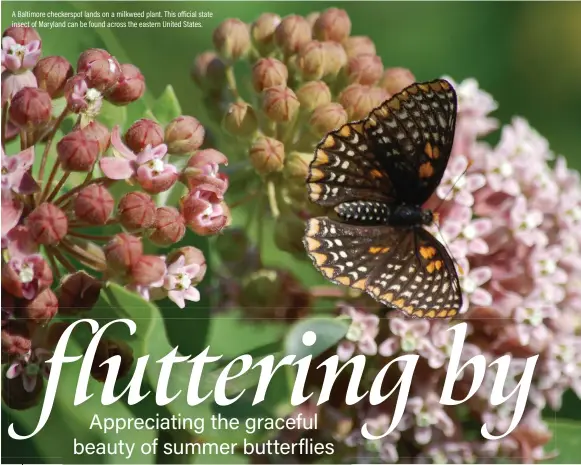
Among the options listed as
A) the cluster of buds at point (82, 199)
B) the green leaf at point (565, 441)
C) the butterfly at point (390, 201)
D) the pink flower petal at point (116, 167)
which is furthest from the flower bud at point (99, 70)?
the green leaf at point (565, 441)

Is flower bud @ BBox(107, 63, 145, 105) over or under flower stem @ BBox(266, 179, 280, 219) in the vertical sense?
over

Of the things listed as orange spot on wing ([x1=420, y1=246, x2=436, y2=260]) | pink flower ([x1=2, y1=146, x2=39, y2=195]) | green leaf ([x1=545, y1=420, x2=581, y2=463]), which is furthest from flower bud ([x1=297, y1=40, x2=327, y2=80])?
green leaf ([x1=545, y1=420, x2=581, y2=463])

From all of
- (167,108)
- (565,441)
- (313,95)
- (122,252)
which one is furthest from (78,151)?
(565,441)

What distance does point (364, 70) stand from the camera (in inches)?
59.4

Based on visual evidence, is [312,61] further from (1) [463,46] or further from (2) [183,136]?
(1) [463,46]

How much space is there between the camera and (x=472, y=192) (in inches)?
60.9

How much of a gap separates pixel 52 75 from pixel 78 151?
15cm

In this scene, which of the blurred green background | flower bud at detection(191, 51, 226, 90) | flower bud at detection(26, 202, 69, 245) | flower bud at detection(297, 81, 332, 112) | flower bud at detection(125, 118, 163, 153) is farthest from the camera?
the blurred green background

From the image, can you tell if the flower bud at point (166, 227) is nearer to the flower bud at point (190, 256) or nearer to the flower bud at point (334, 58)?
the flower bud at point (190, 256)

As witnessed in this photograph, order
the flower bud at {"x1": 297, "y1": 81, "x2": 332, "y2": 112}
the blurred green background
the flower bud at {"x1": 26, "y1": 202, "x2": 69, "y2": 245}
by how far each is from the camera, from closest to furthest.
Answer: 1. the flower bud at {"x1": 26, "y1": 202, "x2": 69, "y2": 245}
2. the flower bud at {"x1": 297, "y1": 81, "x2": 332, "y2": 112}
3. the blurred green background

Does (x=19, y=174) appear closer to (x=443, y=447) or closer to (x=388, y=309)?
(x=388, y=309)

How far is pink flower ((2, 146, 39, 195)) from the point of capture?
127 cm

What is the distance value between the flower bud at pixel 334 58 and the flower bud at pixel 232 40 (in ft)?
0.46

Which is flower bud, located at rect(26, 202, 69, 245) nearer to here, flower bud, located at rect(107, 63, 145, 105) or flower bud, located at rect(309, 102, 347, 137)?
flower bud, located at rect(107, 63, 145, 105)
